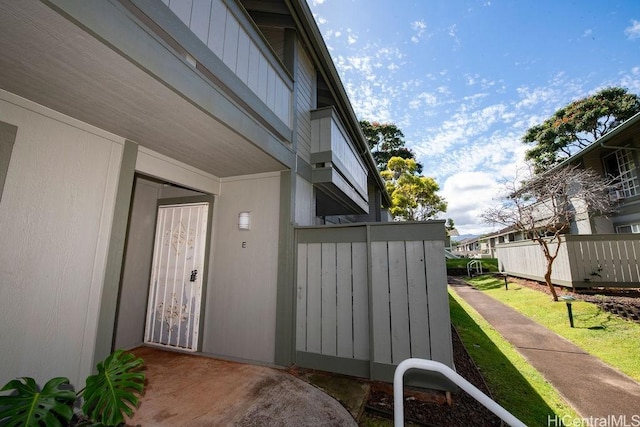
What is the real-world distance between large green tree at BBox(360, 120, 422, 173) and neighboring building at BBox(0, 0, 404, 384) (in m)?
20.0

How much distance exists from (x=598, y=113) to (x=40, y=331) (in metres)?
30.2

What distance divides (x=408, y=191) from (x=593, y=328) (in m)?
13.3

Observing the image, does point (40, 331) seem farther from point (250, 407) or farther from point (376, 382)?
point (376, 382)

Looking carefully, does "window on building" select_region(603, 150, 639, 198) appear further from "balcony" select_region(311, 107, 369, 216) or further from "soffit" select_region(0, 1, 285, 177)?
"soffit" select_region(0, 1, 285, 177)

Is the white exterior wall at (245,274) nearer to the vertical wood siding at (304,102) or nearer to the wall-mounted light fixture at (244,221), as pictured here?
the wall-mounted light fixture at (244,221)

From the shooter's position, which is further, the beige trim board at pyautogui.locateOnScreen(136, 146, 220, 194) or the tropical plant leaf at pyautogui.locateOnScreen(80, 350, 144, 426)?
the beige trim board at pyautogui.locateOnScreen(136, 146, 220, 194)

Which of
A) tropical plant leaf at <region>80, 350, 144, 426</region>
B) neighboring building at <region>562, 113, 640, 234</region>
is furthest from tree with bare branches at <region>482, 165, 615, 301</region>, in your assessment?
tropical plant leaf at <region>80, 350, 144, 426</region>

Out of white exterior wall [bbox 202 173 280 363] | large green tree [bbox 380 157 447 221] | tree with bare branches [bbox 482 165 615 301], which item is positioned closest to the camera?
white exterior wall [bbox 202 173 280 363]

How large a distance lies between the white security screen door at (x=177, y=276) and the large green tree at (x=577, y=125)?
72.6 ft

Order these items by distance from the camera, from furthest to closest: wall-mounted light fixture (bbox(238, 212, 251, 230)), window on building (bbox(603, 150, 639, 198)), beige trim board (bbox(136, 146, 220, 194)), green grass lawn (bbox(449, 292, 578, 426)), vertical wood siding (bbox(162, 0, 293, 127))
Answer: window on building (bbox(603, 150, 639, 198)) < wall-mounted light fixture (bbox(238, 212, 251, 230)) < beige trim board (bbox(136, 146, 220, 194)) < green grass lawn (bbox(449, 292, 578, 426)) < vertical wood siding (bbox(162, 0, 293, 127))

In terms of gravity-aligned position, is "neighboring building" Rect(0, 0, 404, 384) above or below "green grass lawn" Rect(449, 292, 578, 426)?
above

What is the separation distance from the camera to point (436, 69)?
1020cm

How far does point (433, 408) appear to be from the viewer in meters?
2.74

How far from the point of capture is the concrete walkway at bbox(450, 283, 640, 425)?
9.78ft
